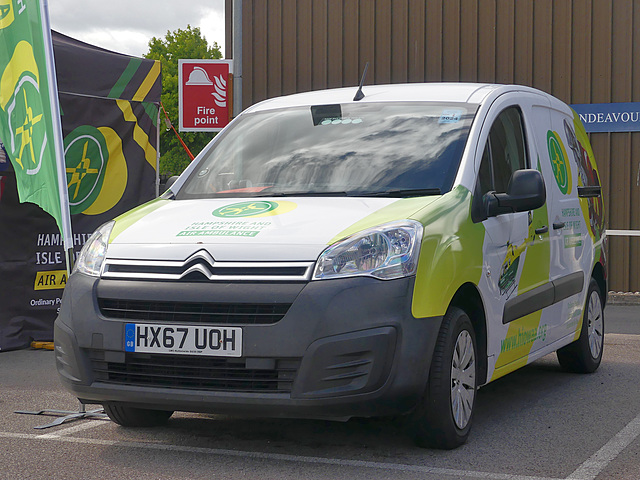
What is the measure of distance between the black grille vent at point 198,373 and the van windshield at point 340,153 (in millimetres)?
1088

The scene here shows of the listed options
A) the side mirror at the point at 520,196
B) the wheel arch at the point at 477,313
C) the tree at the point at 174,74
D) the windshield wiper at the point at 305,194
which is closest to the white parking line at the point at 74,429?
the windshield wiper at the point at 305,194

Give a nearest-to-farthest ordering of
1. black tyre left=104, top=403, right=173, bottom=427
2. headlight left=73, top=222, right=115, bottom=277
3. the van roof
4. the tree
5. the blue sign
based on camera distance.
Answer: headlight left=73, top=222, right=115, bottom=277 < black tyre left=104, top=403, right=173, bottom=427 < the van roof < the blue sign < the tree

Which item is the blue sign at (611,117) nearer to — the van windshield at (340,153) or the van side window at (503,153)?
the van side window at (503,153)

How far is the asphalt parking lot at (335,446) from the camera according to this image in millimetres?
4258

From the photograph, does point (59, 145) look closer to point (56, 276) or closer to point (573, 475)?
point (56, 276)

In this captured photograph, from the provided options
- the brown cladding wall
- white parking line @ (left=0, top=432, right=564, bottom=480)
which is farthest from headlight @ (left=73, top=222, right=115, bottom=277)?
the brown cladding wall

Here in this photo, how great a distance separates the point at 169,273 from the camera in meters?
4.28

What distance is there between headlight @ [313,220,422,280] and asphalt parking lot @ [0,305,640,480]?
0.85 metres

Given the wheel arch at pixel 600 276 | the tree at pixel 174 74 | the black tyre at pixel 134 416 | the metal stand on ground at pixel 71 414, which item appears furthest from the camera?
the tree at pixel 174 74

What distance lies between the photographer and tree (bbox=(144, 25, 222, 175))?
4972cm

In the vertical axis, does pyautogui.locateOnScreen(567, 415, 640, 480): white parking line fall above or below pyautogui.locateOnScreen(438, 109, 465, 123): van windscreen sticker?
below

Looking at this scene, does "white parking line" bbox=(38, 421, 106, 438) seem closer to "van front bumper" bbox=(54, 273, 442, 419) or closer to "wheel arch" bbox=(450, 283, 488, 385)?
"van front bumper" bbox=(54, 273, 442, 419)

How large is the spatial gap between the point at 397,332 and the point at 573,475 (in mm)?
968

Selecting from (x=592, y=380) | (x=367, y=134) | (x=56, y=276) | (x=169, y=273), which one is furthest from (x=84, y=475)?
(x=56, y=276)
